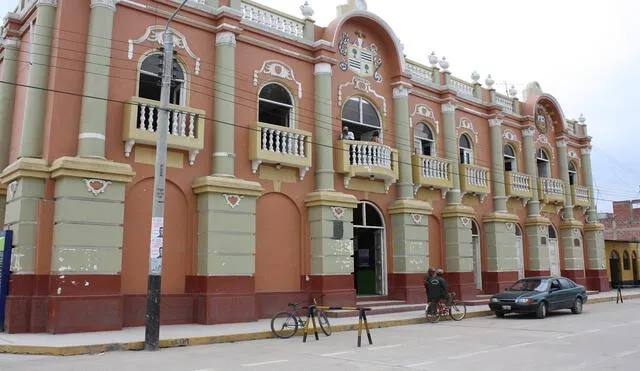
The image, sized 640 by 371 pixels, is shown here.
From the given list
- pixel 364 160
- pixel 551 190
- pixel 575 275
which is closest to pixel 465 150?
pixel 551 190

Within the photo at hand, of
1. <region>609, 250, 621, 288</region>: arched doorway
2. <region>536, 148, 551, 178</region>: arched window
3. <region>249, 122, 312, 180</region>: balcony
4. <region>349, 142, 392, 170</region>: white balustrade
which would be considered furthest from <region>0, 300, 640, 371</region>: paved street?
<region>609, 250, 621, 288</region>: arched doorway

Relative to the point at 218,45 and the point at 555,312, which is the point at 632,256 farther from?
the point at 218,45

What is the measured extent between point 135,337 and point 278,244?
6194mm

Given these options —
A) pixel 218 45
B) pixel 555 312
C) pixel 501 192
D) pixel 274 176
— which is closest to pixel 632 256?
pixel 501 192

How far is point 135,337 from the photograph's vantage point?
1284 cm

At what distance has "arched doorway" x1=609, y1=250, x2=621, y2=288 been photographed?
116 ft

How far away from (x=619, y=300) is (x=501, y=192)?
788 cm

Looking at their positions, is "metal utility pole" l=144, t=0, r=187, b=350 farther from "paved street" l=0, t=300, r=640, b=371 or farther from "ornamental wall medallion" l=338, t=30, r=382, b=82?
"ornamental wall medallion" l=338, t=30, r=382, b=82

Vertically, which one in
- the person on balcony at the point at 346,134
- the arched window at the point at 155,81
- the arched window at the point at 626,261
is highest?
the arched window at the point at 155,81

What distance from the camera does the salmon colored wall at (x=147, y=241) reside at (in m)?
15.2

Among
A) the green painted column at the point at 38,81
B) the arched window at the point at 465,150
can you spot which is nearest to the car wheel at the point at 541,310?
the arched window at the point at 465,150

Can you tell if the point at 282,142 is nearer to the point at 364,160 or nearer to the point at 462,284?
the point at 364,160

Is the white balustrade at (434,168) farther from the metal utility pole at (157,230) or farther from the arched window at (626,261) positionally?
the arched window at (626,261)

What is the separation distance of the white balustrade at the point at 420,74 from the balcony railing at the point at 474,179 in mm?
3880
